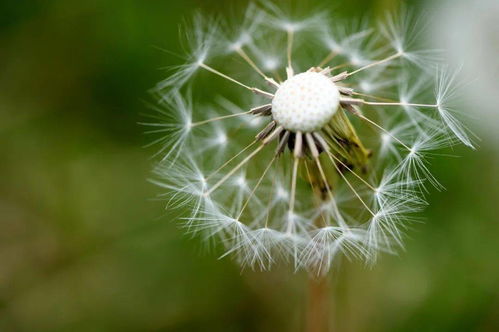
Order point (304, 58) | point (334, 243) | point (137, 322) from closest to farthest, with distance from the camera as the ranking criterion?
1. point (334, 243)
2. point (304, 58)
3. point (137, 322)

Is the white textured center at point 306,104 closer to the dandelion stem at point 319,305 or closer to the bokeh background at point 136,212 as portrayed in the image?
the dandelion stem at point 319,305

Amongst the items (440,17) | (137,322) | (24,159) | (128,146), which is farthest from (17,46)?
(440,17)

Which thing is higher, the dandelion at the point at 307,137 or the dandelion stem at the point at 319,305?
the dandelion at the point at 307,137

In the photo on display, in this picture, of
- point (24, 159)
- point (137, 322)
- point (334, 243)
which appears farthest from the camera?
point (24, 159)

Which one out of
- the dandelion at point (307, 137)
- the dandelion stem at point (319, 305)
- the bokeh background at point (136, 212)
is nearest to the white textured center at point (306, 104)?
the dandelion at point (307, 137)

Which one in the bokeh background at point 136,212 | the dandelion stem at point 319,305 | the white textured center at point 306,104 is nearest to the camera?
the white textured center at point 306,104

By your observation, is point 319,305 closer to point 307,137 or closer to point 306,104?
point 307,137

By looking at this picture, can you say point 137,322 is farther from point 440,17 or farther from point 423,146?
point 440,17

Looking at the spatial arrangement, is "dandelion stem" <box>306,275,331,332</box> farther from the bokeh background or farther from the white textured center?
the white textured center
